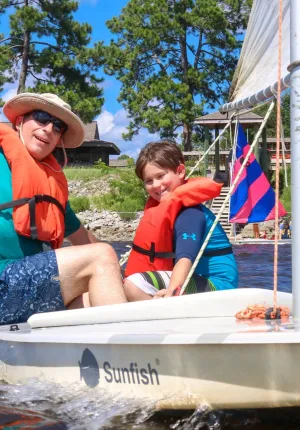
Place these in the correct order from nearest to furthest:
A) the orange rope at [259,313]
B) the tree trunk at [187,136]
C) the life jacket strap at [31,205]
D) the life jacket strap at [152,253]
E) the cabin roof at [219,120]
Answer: the orange rope at [259,313], the life jacket strap at [31,205], the life jacket strap at [152,253], the cabin roof at [219,120], the tree trunk at [187,136]

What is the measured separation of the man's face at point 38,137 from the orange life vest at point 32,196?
5 centimetres

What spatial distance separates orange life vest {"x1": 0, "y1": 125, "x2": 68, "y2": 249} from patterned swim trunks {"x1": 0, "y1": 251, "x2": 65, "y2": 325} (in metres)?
0.18

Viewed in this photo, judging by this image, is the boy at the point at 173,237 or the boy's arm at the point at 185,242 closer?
the boy's arm at the point at 185,242

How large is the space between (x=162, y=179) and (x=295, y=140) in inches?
50.3

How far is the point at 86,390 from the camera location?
2.95 metres

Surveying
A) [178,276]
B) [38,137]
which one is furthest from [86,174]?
[178,276]

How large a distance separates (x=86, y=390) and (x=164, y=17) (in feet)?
93.3

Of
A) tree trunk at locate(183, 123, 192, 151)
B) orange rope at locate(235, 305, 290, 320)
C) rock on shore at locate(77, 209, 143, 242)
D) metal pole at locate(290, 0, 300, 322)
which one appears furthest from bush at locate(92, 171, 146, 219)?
metal pole at locate(290, 0, 300, 322)

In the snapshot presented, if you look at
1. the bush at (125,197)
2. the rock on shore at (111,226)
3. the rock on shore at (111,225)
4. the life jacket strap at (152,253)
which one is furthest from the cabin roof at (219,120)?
the life jacket strap at (152,253)

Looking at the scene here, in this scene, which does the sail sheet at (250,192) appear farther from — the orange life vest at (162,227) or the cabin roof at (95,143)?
the cabin roof at (95,143)

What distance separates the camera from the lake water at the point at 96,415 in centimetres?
273

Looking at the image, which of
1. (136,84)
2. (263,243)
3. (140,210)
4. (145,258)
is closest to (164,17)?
(136,84)

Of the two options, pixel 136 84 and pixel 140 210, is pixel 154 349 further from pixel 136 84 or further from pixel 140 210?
pixel 136 84

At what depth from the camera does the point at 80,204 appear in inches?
997
